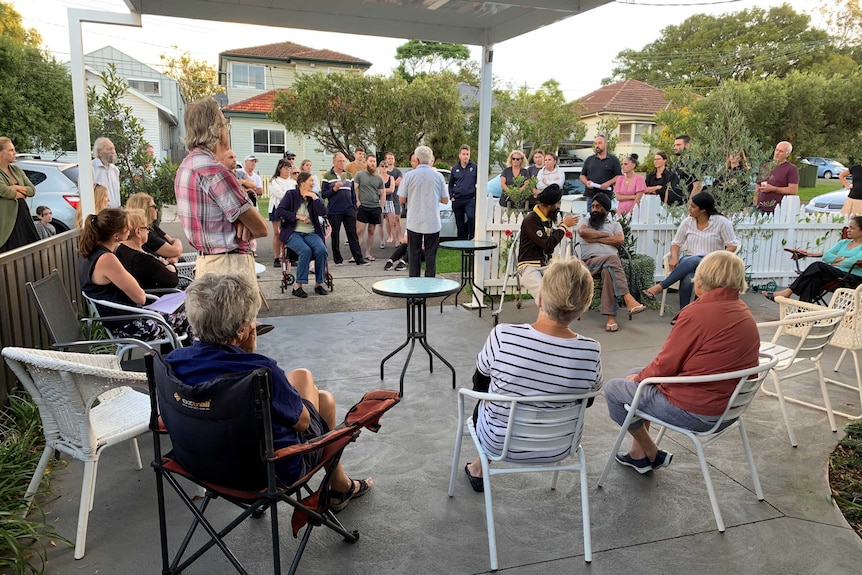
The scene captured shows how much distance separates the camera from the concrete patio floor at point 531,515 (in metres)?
2.48

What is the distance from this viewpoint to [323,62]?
3075 centimetres

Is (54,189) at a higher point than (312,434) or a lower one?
higher

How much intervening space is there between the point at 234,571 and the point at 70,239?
3.97 metres

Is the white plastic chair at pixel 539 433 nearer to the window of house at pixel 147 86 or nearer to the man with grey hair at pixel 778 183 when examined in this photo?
the man with grey hair at pixel 778 183

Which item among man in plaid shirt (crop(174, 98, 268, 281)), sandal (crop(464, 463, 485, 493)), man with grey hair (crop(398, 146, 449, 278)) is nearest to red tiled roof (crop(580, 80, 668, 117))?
man with grey hair (crop(398, 146, 449, 278))

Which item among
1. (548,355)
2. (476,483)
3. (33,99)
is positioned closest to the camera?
(548,355)

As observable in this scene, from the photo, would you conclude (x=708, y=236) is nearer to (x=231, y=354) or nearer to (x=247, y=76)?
(x=231, y=354)

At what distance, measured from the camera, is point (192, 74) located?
130ft

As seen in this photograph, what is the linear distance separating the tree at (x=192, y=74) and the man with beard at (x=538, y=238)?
38.0 metres

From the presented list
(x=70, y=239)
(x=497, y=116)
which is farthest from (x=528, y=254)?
(x=497, y=116)

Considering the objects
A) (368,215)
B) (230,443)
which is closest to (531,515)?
(230,443)

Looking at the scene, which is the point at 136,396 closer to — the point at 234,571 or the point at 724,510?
the point at 234,571

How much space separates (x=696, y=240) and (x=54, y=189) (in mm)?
9827

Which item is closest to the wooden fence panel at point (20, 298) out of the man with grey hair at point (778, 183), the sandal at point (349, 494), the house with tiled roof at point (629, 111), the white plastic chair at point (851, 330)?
the sandal at point (349, 494)
